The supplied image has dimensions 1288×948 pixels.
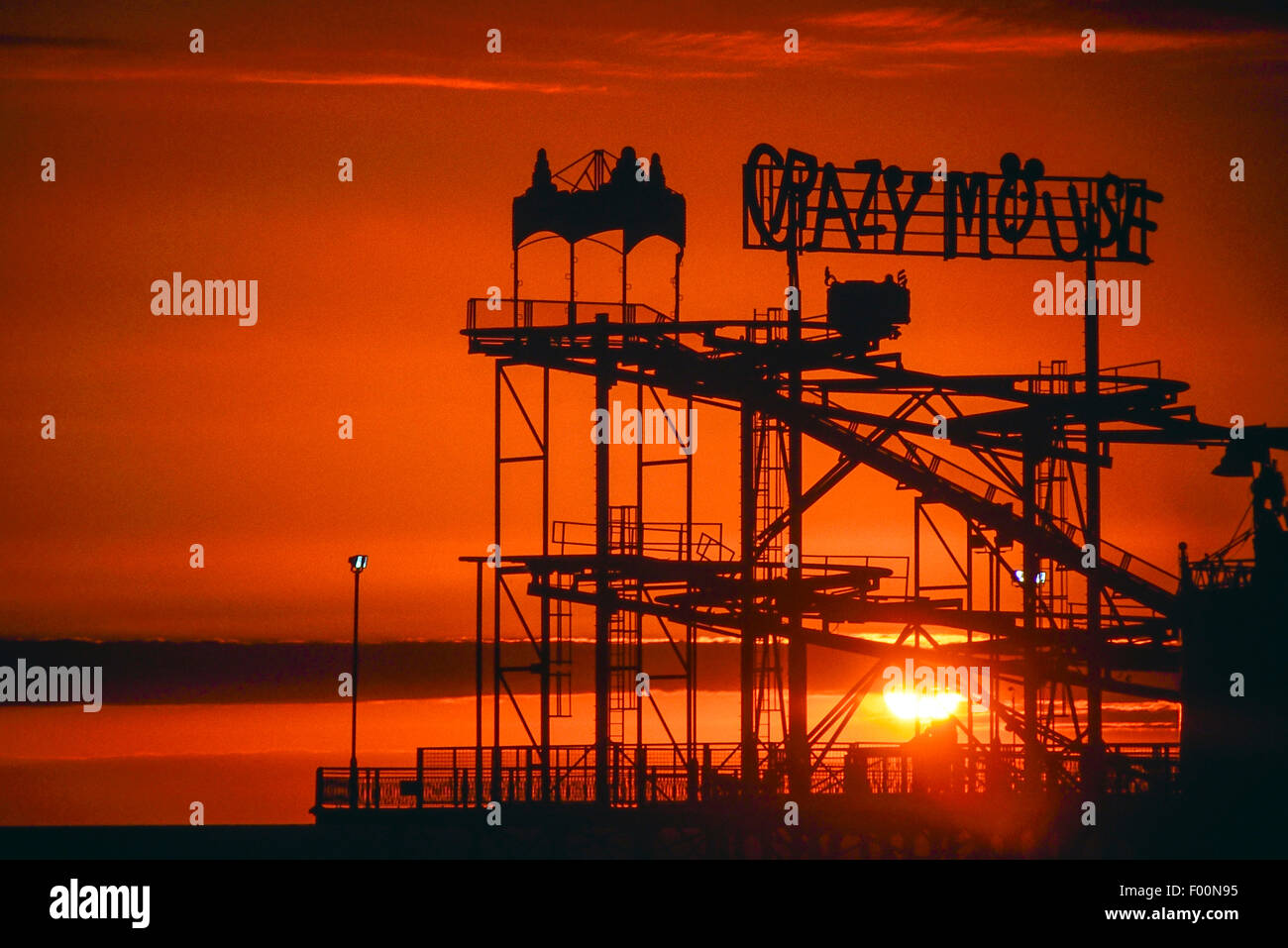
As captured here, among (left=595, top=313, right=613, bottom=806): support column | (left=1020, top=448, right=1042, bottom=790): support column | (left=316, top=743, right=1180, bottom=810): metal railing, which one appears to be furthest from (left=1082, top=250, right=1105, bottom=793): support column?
(left=595, top=313, right=613, bottom=806): support column

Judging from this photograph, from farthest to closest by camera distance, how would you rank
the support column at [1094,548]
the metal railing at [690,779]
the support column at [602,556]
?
the support column at [602,556] < the support column at [1094,548] < the metal railing at [690,779]

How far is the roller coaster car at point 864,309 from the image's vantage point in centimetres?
6291

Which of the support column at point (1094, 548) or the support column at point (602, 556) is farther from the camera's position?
the support column at point (602, 556)

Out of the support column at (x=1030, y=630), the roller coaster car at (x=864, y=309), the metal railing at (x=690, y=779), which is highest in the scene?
the roller coaster car at (x=864, y=309)

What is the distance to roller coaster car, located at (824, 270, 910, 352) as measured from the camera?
206 feet

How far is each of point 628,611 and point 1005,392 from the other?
14112mm

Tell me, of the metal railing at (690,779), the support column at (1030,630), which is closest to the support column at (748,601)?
the metal railing at (690,779)

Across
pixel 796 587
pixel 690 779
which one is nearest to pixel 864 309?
pixel 796 587

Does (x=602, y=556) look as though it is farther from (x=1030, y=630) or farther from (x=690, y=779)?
(x=1030, y=630)

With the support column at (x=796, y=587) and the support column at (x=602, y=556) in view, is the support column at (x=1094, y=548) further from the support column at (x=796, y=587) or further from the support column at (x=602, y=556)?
the support column at (x=602, y=556)

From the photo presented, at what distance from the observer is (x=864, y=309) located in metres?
63.0

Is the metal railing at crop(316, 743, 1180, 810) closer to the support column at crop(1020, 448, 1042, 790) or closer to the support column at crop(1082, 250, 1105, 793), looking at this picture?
the support column at crop(1020, 448, 1042, 790)

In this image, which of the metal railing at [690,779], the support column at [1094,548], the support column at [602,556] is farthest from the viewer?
the support column at [602,556]
